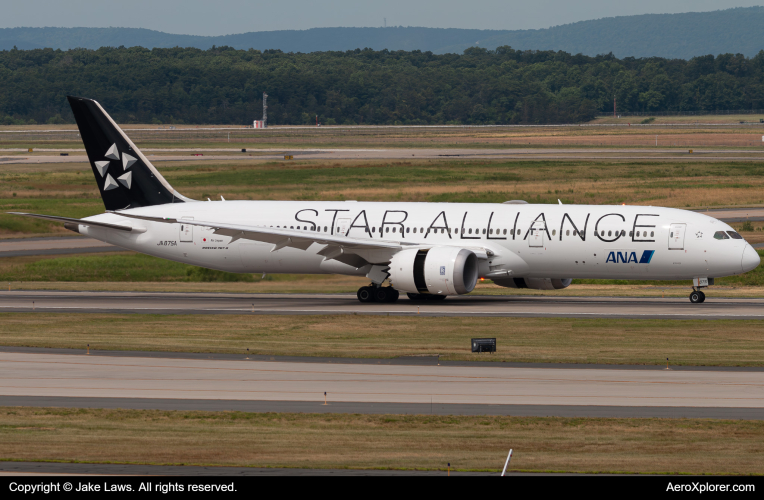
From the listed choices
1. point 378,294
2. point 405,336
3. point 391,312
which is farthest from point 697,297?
point 405,336

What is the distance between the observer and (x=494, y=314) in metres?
42.5

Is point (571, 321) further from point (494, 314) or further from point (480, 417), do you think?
point (480, 417)

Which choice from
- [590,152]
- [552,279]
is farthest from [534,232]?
[590,152]

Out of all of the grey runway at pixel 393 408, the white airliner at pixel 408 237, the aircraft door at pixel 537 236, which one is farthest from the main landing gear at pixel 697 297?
the grey runway at pixel 393 408

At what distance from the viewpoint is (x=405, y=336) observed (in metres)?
36.8

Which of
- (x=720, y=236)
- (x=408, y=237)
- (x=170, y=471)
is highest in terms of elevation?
(x=720, y=236)

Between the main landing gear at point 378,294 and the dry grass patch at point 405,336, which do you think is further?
the main landing gear at point 378,294

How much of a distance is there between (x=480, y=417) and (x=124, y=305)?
27919 mm

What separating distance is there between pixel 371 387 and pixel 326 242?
19783mm

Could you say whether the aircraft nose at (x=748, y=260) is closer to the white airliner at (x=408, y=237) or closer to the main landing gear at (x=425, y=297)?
the white airliner at (x=408, y=237)

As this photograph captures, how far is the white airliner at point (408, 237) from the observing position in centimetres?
4500

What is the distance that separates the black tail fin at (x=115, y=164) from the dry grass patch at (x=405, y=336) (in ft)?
37.6

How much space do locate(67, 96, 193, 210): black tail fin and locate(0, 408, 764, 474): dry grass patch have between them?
97.6 feet

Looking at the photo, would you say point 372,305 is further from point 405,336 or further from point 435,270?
point 405,336
